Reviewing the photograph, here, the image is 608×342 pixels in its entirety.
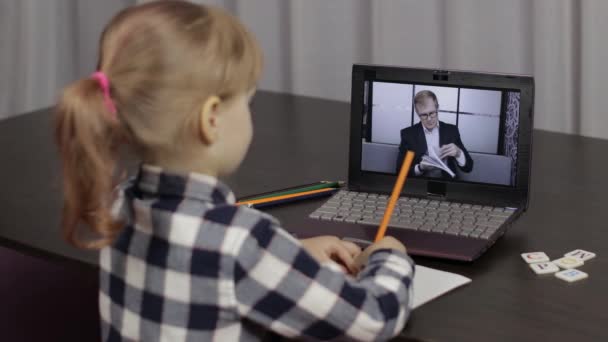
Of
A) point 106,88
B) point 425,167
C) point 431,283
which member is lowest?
point 431,283

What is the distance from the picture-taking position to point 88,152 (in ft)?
3.27

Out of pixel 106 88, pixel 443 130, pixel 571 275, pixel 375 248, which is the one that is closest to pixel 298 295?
pixel 375 248

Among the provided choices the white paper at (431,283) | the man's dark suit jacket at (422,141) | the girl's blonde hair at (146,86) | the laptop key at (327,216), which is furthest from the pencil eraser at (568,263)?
the girl's blonde hair at (146,86)

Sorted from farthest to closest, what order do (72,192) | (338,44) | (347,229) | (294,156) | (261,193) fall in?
(338,44) < (294,156) < (261,193) < (347,229) < (72,192)

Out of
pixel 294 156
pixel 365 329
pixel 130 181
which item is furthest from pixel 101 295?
pixel 294 156

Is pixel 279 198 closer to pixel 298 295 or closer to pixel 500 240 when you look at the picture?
pixel 500 240

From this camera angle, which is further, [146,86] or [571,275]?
[571,275]

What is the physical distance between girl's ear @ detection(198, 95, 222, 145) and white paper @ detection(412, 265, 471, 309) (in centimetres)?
33

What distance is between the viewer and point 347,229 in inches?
54.4

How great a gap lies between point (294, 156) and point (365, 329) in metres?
0.75

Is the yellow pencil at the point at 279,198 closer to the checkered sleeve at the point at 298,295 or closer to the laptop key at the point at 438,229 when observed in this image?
the laptop key at the point at 438,229

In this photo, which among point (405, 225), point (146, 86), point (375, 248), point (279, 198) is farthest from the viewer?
point (279, 198)

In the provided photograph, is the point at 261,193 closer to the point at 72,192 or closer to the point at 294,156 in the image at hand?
the point at 294,156

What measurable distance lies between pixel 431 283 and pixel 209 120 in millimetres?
378
